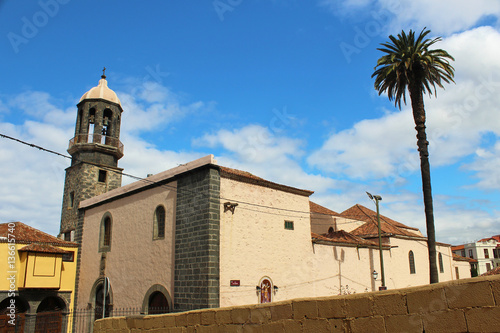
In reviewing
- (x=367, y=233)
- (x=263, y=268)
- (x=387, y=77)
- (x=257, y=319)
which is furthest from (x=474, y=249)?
(x=257, y=319)

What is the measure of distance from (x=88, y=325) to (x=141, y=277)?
19.4 feet

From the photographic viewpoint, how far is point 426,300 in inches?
182

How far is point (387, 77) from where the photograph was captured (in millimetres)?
20578

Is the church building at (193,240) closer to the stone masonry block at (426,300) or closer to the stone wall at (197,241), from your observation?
the stone wall at (197,241)

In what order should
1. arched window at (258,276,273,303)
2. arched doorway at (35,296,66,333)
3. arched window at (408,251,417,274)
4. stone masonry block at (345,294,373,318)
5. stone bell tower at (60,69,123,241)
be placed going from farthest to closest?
arched window at (408,251,417,274) < stone bell tower at (60,69,123,241) < arched doorway at (35,296,66,333) < arched window at (258,276,273,303) < stone masonry block at (345,294,373,318)

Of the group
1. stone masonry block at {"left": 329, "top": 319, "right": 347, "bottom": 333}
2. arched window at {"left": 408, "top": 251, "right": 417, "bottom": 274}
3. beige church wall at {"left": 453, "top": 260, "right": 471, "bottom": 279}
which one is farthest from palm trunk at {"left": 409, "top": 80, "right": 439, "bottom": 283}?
beige church wall at {"left": 453, "top": 260, "right": 471, "bottom": 279}

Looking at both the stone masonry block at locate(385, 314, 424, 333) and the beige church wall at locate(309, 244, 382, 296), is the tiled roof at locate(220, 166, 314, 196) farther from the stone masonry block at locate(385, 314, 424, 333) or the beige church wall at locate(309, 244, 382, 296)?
the stone masonry block at locate(385, 314, 424, 333)

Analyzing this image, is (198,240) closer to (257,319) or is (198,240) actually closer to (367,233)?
(257,319)

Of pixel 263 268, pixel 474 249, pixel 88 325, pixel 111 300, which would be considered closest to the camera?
pixel 263 268

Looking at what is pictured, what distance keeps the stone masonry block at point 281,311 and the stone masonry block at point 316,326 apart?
1.00 feet

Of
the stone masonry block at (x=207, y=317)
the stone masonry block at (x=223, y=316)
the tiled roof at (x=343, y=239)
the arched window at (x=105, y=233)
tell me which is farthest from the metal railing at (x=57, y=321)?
the stone masonry block at (x=223, y=316)

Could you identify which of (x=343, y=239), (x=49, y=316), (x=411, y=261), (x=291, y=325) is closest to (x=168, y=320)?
(x=291, y=325)

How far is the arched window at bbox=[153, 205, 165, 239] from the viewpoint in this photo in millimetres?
17500

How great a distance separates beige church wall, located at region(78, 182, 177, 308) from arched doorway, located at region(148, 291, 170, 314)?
1.50 ft
